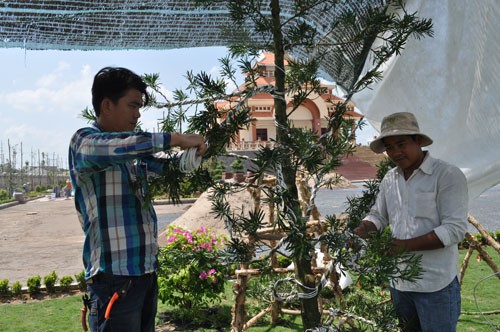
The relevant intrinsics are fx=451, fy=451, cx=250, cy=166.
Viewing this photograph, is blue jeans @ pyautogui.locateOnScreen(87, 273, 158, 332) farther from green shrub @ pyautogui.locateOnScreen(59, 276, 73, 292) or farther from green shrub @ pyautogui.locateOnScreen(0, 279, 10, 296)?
green shrub @ pyautogui.locateOnScreen(0, 279, 10, 296)

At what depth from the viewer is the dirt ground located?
836 cm

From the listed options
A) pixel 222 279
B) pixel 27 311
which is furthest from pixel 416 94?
pixel 27 311

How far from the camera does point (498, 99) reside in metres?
2.41

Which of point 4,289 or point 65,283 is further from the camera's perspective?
point 65,283

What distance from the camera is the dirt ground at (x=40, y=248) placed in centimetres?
836

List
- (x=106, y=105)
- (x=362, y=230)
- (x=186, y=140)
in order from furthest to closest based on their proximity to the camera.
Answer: (x=362, y=230) < (x=106, y=105) < (x=186, y=140)

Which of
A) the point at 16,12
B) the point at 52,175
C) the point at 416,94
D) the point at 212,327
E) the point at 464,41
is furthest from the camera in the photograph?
the point at 52,175

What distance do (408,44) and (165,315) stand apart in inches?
165

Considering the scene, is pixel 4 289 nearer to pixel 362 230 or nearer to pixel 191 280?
pixel 191 280

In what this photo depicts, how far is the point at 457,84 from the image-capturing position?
264 centimetres

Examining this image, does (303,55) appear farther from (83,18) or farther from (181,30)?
(83,18)

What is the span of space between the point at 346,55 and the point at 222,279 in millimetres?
3376

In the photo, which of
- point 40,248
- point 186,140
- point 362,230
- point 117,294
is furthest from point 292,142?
point 40,248

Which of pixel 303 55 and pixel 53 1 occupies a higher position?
pixel 53 1
